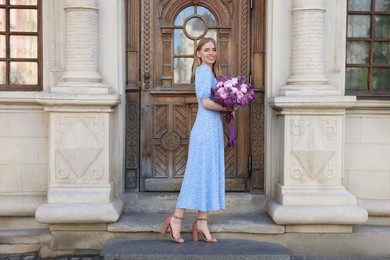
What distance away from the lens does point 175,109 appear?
267 inches

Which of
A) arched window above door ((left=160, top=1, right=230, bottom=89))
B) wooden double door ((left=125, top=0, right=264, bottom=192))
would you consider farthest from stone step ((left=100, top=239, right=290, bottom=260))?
arched window above door ((left=160, top=1, right=230, bottom=89))

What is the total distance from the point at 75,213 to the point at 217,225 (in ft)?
5.09

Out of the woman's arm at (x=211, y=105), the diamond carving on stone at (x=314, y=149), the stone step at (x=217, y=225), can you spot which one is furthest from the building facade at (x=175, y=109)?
the woman's arm at (x=211, y=105)

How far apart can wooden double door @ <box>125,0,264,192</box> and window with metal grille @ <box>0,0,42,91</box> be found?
107cm

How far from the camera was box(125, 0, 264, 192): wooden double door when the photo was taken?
6.71 meters

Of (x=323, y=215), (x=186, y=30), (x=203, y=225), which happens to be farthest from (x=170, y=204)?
(x=186, y=30)

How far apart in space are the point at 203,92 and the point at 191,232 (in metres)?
1.59

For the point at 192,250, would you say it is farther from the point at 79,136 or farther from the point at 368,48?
the point at 368,48

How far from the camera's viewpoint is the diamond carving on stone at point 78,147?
5.97m

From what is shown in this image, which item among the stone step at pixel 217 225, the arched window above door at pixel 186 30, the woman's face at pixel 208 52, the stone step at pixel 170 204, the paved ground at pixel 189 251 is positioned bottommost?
the paved ground at pixel 189 251

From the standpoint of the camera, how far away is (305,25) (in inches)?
239

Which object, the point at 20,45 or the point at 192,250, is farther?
the point at 20,45

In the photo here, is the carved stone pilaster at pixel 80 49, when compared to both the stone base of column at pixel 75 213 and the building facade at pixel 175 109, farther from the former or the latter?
the stone base of column at pixel 75 213

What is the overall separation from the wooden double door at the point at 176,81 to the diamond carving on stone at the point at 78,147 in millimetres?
803
